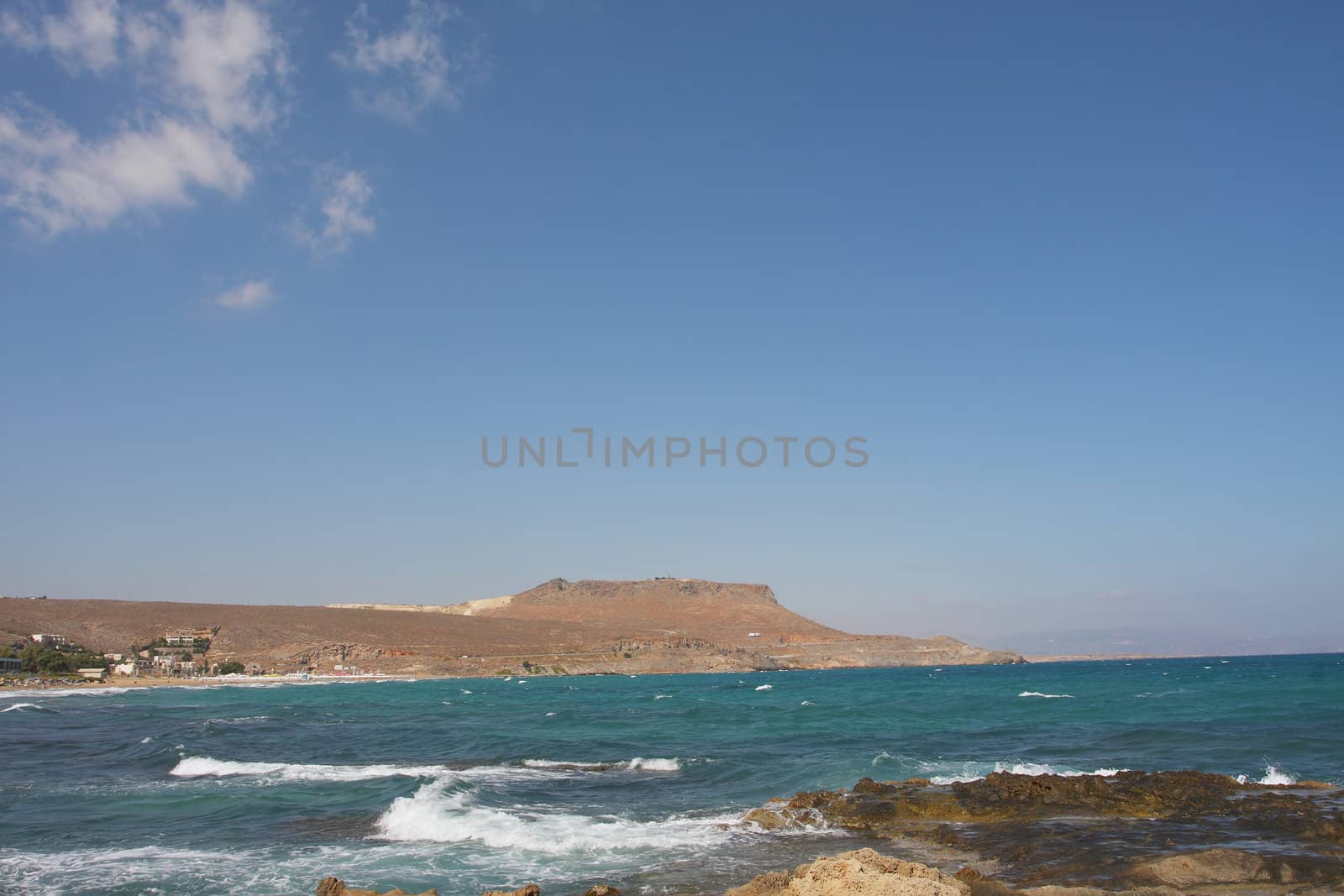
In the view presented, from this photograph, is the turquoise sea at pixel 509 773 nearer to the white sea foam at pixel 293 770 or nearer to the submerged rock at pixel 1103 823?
the white sea foam at pixel 293 770

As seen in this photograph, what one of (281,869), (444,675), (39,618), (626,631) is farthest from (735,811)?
(626,631)

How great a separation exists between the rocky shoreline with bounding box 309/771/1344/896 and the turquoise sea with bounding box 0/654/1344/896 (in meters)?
1.79

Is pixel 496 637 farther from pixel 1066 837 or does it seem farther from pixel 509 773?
pixel 1066 837

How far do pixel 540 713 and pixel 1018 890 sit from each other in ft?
135

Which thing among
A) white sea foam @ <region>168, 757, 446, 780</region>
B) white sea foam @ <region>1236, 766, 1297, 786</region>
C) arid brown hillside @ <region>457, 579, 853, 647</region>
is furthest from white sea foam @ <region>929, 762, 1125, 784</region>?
arid brown hillside @ <region>457, 579, 853, 647</region>

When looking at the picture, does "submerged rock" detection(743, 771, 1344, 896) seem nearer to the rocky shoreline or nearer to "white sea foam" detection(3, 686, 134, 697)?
the rocky shoreline

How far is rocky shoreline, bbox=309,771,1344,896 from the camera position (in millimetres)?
9891

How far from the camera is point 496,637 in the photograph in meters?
137

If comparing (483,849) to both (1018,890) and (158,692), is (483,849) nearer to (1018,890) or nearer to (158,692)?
(1018,890)

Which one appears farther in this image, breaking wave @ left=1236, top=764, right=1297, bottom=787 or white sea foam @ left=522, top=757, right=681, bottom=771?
white sea foam @ left=522, top=757, right=681, bottom=771

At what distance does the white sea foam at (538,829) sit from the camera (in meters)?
16.1

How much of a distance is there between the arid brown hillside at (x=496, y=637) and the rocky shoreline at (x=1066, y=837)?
10681cm

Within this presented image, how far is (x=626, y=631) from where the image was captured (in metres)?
155

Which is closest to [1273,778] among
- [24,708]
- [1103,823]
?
[1103,823]
